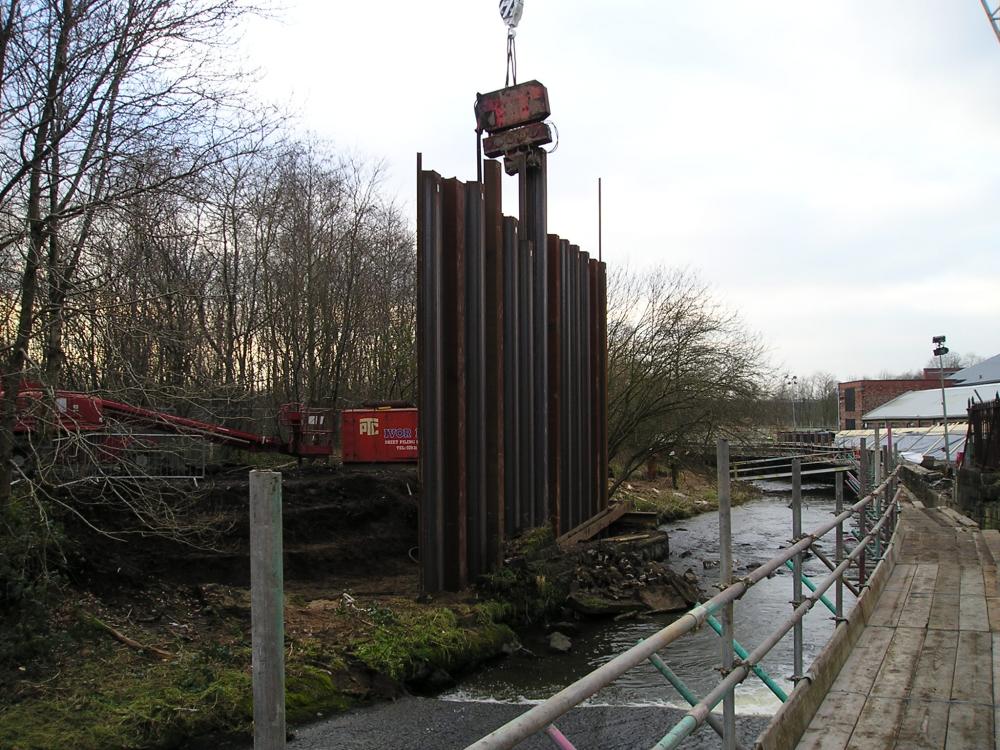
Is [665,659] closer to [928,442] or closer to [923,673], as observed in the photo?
[923,673]

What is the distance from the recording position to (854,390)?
9288 centimetres

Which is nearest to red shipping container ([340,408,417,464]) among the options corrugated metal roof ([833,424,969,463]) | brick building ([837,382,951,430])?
corrugated metal roof ([833,424,969,463])

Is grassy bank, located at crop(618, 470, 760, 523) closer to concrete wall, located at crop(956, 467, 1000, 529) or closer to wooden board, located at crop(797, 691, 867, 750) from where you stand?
concrete wall, located at crop(956, 467, 1000, 529)

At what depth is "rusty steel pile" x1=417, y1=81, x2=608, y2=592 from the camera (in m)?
12.3

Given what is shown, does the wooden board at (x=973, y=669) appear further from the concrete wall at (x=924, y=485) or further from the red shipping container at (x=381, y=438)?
the red shipping container at (x=381, y=438)

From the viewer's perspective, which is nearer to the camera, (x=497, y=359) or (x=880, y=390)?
(x=497, y=359)

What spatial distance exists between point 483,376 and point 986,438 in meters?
13.0

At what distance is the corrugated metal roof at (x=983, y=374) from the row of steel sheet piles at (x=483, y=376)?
4998cm

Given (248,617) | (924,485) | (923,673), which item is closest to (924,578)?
(923,673)

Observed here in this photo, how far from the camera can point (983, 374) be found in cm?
5938

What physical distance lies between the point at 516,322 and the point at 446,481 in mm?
3519

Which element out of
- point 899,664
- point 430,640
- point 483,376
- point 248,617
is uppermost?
point 483,376

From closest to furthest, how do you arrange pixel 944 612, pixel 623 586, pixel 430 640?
pixel 944 612 < pixel 430 640 < pixel 623 586

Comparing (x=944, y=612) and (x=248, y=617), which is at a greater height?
(x=944, y=612)
